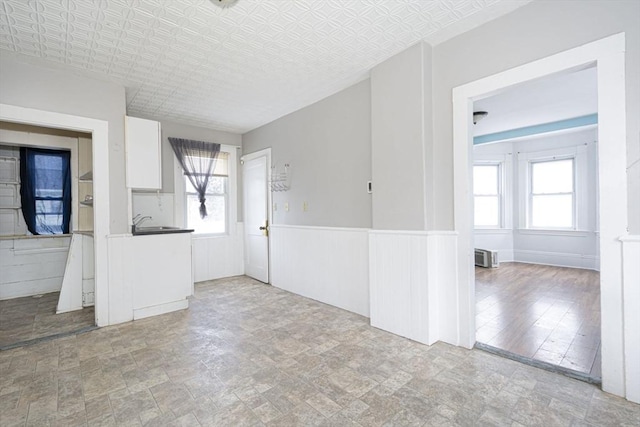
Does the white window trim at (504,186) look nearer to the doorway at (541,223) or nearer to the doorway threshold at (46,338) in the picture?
the doorway at (541,223)

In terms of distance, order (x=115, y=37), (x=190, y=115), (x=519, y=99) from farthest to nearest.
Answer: (x=190, y=115)
(x=519, y=99)
(x=115, y=37)

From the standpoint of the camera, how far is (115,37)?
2.51m

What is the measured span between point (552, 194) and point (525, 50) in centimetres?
560

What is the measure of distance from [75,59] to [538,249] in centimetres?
845

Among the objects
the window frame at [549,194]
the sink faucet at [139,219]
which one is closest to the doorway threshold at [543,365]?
the sink faucet at [139,219]

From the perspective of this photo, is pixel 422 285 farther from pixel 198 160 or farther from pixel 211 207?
pixel 198 160

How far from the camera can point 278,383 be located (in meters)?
2.09

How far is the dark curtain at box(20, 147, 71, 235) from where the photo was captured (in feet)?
14.2

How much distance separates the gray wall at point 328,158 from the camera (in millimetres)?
3428

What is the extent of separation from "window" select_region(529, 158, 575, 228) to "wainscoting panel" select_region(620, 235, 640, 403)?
5.54m

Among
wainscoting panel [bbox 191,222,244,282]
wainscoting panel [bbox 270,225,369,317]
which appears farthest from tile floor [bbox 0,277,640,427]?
wainscoting panel [bbox 191,222,244,282]

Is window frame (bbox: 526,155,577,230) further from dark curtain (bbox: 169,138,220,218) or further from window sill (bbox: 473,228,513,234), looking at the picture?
Result: dark curtain (bbox: 169,138,220,218)

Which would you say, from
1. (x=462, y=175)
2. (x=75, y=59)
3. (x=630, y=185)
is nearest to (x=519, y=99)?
(x=462, y=175)

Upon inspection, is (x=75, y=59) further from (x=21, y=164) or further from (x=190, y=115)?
(x=21, y=164)
